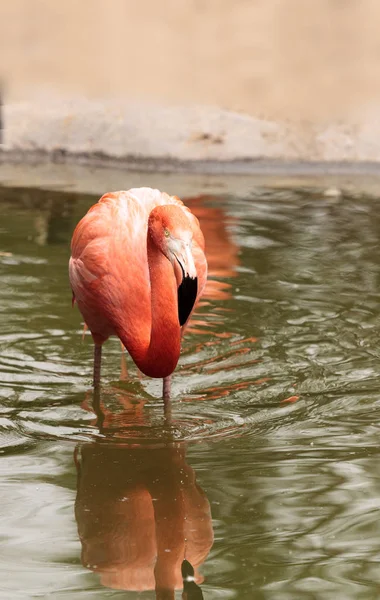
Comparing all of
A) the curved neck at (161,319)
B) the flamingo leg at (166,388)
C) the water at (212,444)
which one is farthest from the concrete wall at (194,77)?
the curved neck at (161,319)

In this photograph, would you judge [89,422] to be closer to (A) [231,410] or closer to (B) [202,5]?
(A) [231,410]

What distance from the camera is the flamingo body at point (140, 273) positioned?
12.2 feet

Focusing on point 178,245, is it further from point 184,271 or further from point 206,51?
point 206,51

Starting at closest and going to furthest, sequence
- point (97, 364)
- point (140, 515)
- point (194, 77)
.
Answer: point (140, 515) < point (97, 364) < point (194, 77)


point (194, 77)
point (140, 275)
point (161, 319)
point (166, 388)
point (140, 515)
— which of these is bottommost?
point (140, 515)

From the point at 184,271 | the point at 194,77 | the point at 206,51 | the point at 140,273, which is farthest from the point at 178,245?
the point at 206,51

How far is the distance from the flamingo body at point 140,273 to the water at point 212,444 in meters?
0.36

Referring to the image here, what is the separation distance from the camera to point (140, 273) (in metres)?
4.27

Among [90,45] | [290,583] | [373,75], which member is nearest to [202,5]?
[90,45]

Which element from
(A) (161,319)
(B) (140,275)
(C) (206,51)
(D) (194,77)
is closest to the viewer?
(A) (161,319)

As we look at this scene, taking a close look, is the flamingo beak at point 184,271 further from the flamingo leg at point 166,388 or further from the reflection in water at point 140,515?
the flamingo leg at point 166,388

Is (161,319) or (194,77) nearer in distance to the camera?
(161,319)

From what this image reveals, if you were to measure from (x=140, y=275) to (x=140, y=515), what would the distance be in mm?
1249

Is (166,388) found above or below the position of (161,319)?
below
